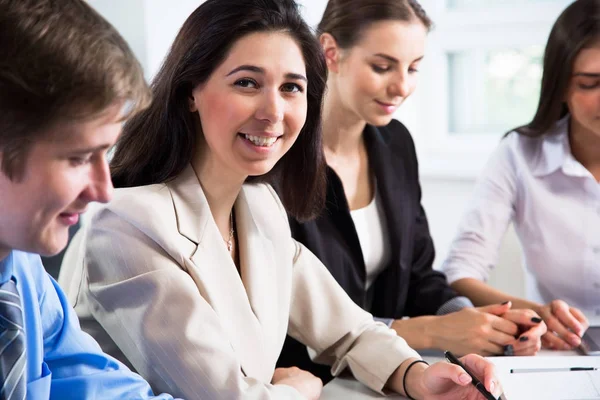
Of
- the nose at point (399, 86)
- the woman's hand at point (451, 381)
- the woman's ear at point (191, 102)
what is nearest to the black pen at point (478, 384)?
the woman's hand at point (451, 381)

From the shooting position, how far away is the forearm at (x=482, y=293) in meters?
1.82

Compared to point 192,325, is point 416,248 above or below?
below

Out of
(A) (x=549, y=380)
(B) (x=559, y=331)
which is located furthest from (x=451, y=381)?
(B) (x=559, y=331)

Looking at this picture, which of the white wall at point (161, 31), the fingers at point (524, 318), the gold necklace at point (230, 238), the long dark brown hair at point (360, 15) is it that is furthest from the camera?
the white wall at point (161, 31)

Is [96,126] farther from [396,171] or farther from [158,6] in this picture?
[158,6]

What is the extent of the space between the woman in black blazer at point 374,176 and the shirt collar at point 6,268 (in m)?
0.91

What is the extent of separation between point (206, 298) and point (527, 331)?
685mm

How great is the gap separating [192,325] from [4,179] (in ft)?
1.52

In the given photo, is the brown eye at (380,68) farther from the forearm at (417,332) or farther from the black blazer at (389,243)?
the forearm at (417,332)

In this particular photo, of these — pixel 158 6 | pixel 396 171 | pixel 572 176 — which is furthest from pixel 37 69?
pixel 158 6

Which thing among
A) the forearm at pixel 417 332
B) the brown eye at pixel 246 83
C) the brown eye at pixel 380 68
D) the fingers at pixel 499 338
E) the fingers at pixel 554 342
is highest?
the brown eye at pixel 246 83

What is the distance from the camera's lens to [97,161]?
85cm

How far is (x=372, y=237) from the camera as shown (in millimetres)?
1972

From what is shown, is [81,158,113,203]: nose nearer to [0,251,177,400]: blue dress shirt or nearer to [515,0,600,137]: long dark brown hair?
[0,251,177,400]: blue dress shirt
